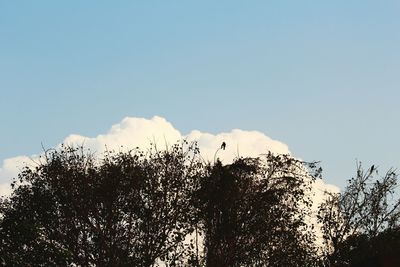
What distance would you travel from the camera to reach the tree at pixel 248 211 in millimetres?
45594

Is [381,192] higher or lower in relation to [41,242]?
higher

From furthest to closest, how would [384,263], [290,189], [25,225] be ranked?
[290,189]
[384,263]
[25,225]

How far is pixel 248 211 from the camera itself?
46000 millimetres

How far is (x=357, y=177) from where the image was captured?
177 feet

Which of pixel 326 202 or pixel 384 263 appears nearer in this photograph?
pixel 384 263

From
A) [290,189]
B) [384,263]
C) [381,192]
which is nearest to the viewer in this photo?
[384,263]

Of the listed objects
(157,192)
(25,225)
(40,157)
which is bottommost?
(25,225)

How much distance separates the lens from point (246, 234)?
45844 mm

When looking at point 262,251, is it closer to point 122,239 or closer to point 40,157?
point 122,239

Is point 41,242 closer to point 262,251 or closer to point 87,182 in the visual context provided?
point 87,182

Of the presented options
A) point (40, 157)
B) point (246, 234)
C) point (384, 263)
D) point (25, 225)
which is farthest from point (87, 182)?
point (25, 225)

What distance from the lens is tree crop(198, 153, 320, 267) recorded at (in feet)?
150

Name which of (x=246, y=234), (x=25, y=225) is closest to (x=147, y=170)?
(x=246, y=234)

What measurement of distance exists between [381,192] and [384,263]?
729 inches
